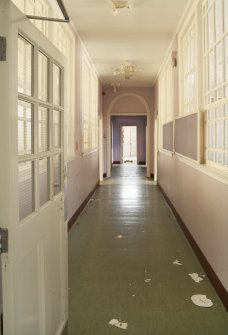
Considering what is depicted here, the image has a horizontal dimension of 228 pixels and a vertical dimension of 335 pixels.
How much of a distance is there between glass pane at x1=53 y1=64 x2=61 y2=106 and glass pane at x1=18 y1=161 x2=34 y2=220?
584mm

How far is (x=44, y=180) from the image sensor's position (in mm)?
1960

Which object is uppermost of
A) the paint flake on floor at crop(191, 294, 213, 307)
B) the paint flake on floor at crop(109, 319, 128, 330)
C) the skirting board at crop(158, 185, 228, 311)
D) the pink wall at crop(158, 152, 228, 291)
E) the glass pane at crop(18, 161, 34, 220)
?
the glass pane at crop(18, 161, 34, 220)

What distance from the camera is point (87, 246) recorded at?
4453mm

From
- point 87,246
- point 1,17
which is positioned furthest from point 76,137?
point 1,17

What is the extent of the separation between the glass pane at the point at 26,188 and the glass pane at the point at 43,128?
0.61ft

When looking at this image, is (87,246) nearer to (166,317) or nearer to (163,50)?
(166,317)

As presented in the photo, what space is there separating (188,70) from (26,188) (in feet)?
12.8

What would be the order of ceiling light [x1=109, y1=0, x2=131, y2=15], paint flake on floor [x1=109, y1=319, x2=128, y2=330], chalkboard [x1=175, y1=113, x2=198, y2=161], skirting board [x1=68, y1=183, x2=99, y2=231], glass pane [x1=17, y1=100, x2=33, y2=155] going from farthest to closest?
skirting board [x1=68, y1=183, x2=99, y2=231], ceiling light [x1=109, y1=0, x2=131, y2=15], chalkboard [x1=175, y1=113, x2=198, y2=161], paint flake on floor [x1=109, y1=319, x2=128, y2=330], glass pane [x1=17, y1=100, x2=33, y2=155]

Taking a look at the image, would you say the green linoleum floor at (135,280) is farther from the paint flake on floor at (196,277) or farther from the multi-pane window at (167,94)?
the multi-pane window at (167,94)

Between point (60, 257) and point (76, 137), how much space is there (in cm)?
389

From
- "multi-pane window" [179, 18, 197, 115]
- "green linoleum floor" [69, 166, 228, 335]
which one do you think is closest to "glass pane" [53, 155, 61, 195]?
"green linoleum floor" [69, 166, 228, 335]

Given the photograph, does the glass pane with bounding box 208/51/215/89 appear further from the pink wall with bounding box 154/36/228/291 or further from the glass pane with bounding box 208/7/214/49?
the pink wall with bounding box 154/36/228/291

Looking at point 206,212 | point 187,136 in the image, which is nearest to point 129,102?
point 187,136

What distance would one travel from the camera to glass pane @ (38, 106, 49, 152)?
188 centimetres
